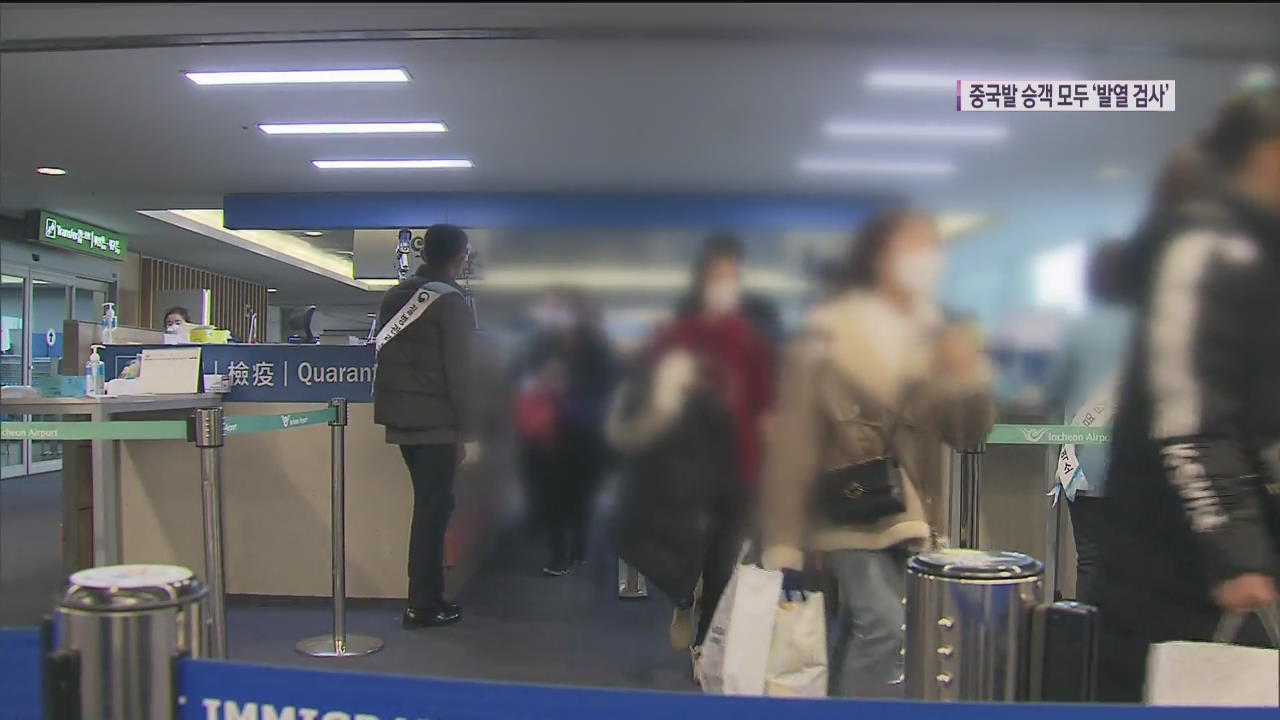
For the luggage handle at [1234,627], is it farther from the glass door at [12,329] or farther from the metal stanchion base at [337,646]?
the glass door at [12,329]

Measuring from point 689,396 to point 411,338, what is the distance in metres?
0.89

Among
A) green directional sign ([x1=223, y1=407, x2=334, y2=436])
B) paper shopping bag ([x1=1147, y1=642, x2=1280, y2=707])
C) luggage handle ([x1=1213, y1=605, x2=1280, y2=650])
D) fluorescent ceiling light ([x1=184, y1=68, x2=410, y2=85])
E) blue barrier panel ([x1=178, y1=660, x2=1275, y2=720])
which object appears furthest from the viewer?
green directional sign ([x1=223, y1=407, x2=334, y2=436])

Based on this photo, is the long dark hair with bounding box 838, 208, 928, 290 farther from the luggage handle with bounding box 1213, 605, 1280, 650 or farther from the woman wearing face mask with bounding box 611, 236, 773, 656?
the luggage handle with bounding box 1213, 605, 1280, 650

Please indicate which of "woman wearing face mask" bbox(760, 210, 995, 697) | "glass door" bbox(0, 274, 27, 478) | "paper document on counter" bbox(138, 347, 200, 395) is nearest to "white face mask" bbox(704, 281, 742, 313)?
"woman wearing face mask" bbox(760, 210, 995, 697)

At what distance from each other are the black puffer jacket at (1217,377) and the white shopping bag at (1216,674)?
0.24 ft

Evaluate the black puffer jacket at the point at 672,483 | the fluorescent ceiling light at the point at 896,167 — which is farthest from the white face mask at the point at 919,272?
the black puffer jacket at the point at 672,483

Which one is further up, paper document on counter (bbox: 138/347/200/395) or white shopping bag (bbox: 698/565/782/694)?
paper document on counter (bbox: 138/347/200/395)

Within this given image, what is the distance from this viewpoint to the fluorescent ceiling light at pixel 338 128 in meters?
1.33

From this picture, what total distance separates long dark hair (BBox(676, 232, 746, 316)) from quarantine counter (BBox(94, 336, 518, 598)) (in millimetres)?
1344

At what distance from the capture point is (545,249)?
1.29 m

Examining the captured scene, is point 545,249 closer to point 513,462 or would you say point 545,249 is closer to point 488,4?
point 488,4

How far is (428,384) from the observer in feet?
7.66

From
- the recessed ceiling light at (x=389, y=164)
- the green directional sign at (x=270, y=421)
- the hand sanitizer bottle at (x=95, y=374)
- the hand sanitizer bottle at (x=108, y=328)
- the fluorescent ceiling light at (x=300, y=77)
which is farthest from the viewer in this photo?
the hand sanitizer bottle at (x=108, y=328)
